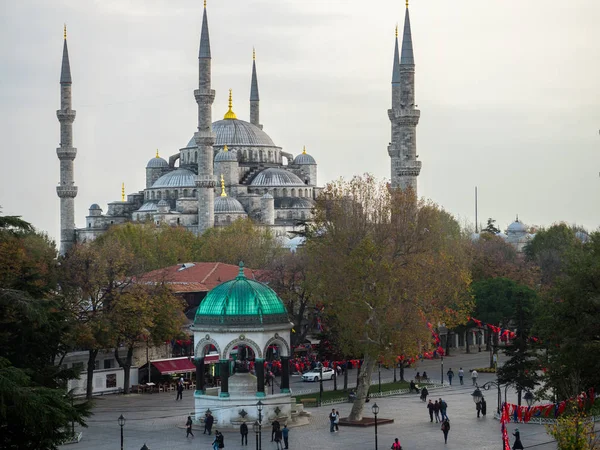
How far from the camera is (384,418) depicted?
125 feet

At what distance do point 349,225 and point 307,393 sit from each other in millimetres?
7729

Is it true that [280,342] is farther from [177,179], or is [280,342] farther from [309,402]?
[177,179]

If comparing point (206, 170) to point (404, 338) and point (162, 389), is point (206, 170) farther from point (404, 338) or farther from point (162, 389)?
point (404, 338)

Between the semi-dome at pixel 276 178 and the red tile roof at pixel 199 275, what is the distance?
144 ft

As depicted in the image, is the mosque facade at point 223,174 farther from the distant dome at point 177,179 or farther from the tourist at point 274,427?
the tourist at point 274,427

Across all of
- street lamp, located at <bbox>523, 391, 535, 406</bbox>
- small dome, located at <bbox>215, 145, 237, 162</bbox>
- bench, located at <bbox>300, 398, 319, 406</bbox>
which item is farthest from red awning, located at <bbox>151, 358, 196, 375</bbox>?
small dome, located at <bbox>215, 145, 237, 162</bbox>

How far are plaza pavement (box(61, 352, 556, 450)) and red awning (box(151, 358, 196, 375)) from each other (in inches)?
134

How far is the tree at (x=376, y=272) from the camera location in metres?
37.6

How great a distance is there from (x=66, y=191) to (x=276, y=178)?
2603 cm

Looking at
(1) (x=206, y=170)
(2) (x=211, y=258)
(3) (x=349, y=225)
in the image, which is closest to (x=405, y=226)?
(3) (x=349, y=225)

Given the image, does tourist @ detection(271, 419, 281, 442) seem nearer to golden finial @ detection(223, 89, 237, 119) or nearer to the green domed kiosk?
the green domed kiosk

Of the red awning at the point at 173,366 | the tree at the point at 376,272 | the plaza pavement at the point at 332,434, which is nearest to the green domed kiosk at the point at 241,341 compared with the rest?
the plaza pavement at the point at 332,434

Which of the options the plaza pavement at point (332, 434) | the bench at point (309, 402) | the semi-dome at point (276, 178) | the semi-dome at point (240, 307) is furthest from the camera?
the semi-dome at point (276, 178)

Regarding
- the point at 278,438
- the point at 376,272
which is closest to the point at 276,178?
the point at 376,272
